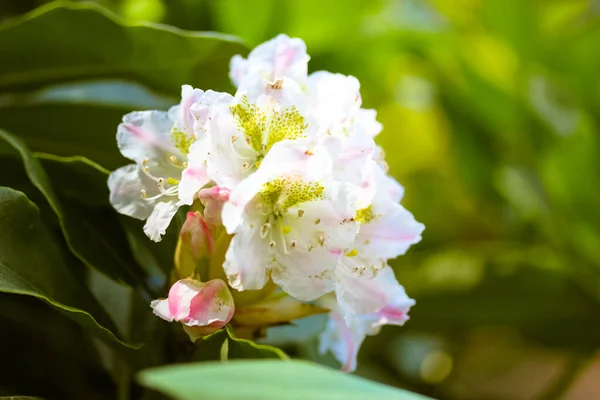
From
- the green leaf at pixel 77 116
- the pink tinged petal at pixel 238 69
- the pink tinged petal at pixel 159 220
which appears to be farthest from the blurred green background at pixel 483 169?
the pink tinged petal at pixel 159 220

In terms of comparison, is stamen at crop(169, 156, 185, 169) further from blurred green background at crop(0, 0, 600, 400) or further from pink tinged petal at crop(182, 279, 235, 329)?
blurred green background at crop(0, 0, 600, 400)

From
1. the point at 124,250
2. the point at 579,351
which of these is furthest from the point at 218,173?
the point at 579,351

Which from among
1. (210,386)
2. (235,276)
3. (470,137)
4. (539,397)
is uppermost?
(470,137)

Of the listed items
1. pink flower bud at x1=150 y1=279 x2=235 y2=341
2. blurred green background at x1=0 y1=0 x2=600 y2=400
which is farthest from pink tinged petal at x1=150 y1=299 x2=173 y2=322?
blurred green background at x1=0 y1=0 x2=600 y2=400

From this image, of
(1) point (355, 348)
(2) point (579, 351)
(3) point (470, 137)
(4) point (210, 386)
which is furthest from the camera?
(3) point (470, 137)

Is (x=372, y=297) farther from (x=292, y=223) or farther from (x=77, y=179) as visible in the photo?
(x=77, y=179)

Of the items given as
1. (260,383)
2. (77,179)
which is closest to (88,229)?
(77,179)

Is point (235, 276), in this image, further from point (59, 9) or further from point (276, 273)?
point (59, 9)
